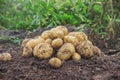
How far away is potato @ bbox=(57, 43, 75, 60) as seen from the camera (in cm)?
322

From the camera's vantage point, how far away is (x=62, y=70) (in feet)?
10.3

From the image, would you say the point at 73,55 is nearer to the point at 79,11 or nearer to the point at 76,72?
the point at 76,72

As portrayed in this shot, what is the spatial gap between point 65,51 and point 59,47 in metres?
0.11

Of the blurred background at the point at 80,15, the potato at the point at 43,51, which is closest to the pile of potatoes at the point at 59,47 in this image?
the potato at the point at 43,51

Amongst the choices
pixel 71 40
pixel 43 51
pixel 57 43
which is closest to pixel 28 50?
pixel 43 51

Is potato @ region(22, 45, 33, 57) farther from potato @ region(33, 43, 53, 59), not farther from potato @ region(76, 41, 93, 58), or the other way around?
potato @ region(76, 41, 93, 58)

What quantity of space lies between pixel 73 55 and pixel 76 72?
0.23m

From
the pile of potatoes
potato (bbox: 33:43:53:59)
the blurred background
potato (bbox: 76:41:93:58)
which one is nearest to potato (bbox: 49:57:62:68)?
the pile of potatoes

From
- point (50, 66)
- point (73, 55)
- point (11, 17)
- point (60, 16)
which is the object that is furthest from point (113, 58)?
point (11, 17)

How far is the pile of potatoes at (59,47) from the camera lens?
10.6 ft

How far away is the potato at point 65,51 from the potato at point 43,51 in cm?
9

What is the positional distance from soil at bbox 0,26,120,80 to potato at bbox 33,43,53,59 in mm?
53

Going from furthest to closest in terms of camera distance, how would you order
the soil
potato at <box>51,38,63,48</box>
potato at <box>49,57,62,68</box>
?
potato at <box>51,38,63,48</box> → potato at <box>49,57,62,68</box> → the soil

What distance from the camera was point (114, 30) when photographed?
4.72 m
